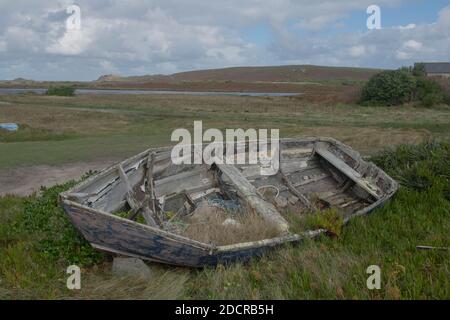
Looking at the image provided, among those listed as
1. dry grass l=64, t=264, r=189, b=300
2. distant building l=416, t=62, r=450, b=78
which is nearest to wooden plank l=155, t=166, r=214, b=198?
dry grass l=64, t=264, r=189, b=300

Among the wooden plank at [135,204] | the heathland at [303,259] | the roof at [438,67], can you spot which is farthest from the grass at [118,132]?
the roof at [438,67]

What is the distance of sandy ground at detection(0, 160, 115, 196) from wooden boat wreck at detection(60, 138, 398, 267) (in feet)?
12.5

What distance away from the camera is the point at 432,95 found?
3241cm

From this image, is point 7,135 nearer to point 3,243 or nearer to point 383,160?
point 3,243

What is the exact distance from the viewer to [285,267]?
199 inches

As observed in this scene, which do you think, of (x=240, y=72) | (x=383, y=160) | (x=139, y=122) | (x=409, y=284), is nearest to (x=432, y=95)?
(x=139, y=122)

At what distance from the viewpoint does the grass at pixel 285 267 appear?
14.9ft

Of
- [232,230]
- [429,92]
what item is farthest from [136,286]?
[429,92]

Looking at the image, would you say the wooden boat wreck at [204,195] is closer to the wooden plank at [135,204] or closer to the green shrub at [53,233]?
the wooden plank at [135,204]

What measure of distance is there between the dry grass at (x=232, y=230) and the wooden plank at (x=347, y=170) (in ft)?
7.77

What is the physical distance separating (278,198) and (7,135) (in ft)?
44.2

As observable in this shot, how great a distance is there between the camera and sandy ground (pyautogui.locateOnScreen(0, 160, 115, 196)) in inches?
396

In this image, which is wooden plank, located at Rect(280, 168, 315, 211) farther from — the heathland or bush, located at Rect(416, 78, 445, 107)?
bush, located at Rect(416, 78, 445, 107)

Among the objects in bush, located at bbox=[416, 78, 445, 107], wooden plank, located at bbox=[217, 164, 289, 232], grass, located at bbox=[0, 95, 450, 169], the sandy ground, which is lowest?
the sandy ground
